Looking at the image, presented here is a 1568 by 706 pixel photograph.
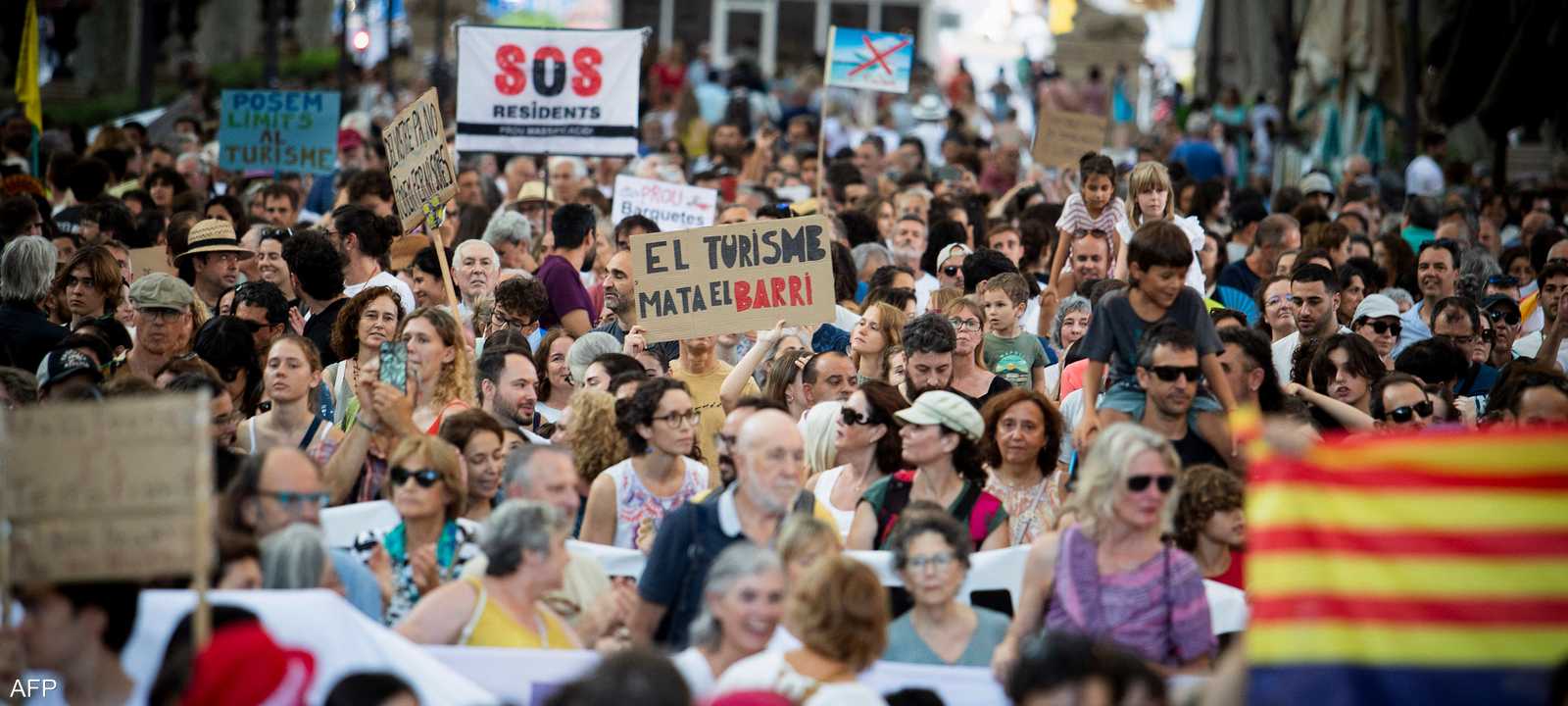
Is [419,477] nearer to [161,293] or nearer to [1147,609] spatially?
[1147,609]

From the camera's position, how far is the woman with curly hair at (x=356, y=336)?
9984 mm

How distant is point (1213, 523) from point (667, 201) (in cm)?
858

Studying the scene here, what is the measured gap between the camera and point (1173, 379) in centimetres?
840

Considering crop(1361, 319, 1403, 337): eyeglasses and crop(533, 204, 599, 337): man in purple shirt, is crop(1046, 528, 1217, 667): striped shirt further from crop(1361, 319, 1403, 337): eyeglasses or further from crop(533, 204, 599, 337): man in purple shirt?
crop(533, 204, 599, 337): man in purple shirt

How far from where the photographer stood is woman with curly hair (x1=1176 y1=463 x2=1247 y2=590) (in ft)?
25.3

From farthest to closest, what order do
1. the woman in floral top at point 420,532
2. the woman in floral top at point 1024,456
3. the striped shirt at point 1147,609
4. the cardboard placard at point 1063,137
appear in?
1. the cardboard placard at point 1063,137
2. the woman in floral top at point 1024,456
3. the woman in floral top at point 420,532
4. the striped shirt at point 1147,609

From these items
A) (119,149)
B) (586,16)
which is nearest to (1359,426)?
(119,149)

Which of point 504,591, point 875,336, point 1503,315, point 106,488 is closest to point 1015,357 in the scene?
point 875,336

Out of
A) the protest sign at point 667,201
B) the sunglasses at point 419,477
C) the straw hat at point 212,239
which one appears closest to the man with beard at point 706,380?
the sunglasses at point 419,477

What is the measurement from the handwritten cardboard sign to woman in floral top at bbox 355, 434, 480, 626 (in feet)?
5.49

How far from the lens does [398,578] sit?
7340 millimetres

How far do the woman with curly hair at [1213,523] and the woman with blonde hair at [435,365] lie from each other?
306cm

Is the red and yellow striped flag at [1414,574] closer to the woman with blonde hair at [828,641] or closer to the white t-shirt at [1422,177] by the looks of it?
the woman with blonde hair at [828,641]

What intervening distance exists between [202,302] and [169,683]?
6.53 metres
